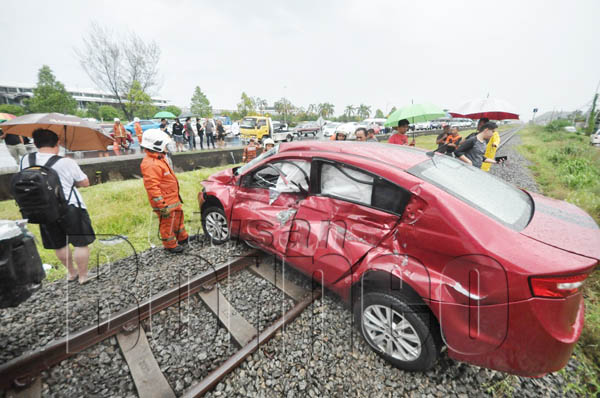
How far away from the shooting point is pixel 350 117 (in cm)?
8538

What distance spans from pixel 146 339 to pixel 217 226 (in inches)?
70.4

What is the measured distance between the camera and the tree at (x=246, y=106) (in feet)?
156

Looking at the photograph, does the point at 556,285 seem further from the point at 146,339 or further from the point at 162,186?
the point at 162,186

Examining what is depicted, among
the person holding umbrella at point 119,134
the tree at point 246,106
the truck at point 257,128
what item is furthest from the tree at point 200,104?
the person holding umbrella at point 119,134

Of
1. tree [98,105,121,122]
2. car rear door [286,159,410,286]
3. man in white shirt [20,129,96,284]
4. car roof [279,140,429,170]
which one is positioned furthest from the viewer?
tree [98,105,121,122]

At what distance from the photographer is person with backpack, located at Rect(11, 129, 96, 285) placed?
2412mm

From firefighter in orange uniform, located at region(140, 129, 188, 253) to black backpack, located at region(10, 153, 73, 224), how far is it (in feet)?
2.75

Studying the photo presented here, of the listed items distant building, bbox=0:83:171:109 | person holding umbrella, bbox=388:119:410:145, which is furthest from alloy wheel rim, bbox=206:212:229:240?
distant building, bbox=0:83:171:109

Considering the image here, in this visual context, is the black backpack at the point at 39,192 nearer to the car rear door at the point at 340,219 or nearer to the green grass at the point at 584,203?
the car rear door at the point at 340,219

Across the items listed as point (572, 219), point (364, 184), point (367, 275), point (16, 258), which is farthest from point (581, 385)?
point (16, 258)

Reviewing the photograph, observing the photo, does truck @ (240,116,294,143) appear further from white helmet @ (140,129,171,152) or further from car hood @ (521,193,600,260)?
car hood @ (521,193,600,260)

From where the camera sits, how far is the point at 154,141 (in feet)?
10.6

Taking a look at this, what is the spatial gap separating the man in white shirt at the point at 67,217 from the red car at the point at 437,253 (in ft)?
7.49

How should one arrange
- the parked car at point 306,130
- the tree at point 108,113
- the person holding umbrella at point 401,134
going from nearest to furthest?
the person holding umbrella at point 401,134
the parked car at point 306,130
the tree at point 108,113
